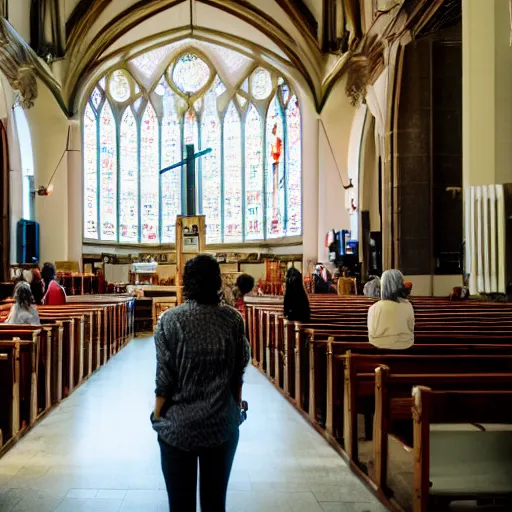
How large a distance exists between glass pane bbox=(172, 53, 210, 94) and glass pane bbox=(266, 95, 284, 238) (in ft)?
10.0

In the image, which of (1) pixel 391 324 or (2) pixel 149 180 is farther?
(2) pixel 149 180

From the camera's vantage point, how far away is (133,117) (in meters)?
23.0

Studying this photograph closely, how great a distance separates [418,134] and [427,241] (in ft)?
6.80

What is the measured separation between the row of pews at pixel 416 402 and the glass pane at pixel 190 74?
1839 cm

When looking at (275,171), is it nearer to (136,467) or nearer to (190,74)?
(190,74)

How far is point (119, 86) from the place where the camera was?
22.5 meters

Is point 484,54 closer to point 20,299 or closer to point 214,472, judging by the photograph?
point 20,299

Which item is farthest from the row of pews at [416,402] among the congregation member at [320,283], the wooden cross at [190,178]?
the wooden cross at [190,178]

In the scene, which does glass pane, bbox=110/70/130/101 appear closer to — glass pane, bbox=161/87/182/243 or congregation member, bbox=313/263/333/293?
glass pane, bbox=161/87/182/243

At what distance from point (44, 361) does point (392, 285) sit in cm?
294

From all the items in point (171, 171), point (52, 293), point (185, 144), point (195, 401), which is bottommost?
point (195, 401)

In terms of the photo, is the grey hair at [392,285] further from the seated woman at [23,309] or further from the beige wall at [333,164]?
the beige wall at [333,164]

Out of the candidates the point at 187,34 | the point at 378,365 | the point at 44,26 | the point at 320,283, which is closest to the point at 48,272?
the point at 378,365

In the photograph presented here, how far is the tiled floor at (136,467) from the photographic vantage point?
3111 mm
